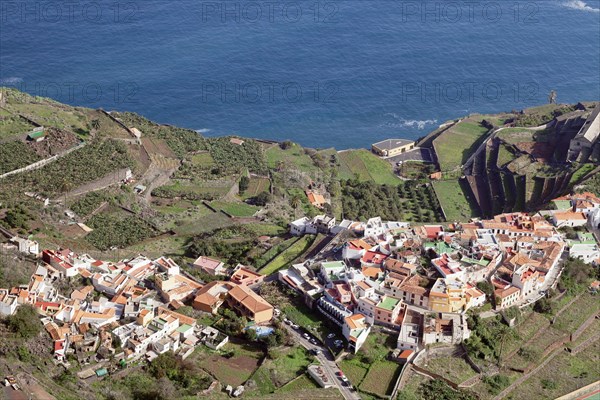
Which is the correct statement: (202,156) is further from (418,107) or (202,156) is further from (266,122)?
(418,107)

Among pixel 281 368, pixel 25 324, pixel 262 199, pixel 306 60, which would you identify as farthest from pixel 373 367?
pixel 306 60

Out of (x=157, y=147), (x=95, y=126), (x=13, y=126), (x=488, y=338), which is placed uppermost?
(x=13, y=126)

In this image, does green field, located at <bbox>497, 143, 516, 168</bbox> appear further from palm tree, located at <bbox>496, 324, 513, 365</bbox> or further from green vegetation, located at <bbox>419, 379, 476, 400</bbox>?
green vegetation, located at <bbox>419, 379, 476, 400</bbox>

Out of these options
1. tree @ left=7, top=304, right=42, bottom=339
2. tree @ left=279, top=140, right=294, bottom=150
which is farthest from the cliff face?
tree @ left=7, top=304, right=42, bottom=339

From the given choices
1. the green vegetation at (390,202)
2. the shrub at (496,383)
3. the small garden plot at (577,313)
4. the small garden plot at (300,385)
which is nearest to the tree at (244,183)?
the green vegetation at (390,202)

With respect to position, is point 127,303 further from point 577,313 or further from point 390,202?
point 390,202

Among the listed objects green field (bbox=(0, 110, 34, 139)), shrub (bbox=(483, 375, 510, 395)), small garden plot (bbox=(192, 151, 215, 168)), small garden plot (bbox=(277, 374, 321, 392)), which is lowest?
shrub (bbox=(483, 375, 510, 395))
